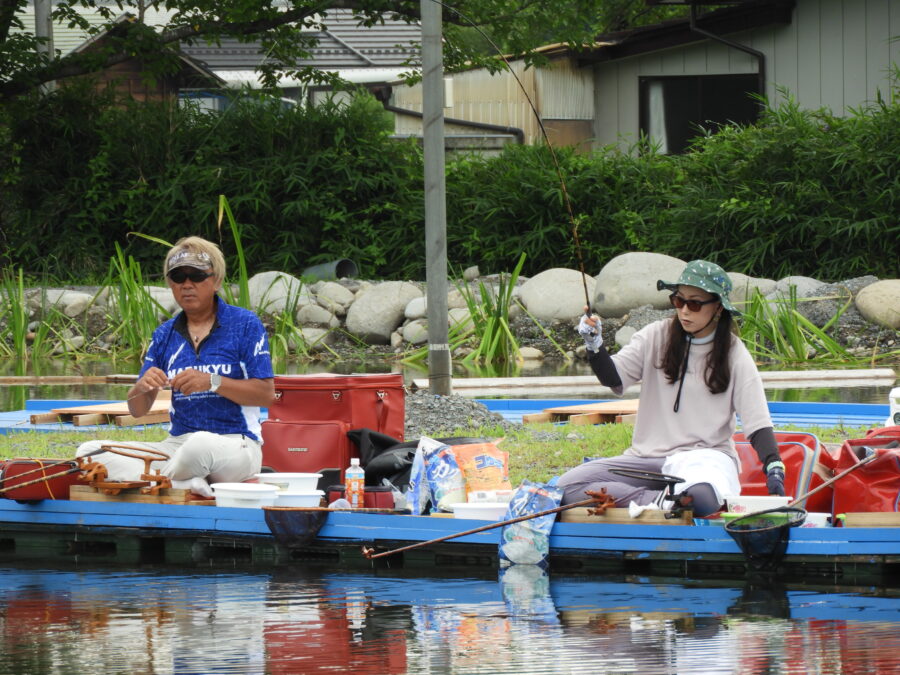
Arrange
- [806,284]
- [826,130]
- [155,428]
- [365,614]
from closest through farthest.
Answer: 1. [365,614]
2. [155,428]
3. [806,284]
4. [826,130]

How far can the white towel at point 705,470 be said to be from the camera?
611cm

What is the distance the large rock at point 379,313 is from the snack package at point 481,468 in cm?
1014

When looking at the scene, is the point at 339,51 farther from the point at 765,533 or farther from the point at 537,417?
the point at 765,533

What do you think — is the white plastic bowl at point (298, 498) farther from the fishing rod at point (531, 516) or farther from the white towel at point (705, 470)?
the white towel at point (705, 470)

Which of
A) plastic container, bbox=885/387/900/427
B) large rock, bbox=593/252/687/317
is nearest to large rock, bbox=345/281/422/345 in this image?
large rock, bbox=593/252/687/317

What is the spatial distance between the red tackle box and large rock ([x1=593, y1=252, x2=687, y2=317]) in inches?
380

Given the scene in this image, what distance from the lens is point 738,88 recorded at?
21438 mm

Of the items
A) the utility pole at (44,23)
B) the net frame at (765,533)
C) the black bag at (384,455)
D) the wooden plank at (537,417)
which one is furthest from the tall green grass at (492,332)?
the utility pole at (44,23)

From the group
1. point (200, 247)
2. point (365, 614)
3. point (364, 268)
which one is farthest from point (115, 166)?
point (365, 614)

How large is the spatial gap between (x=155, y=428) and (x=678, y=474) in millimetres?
4664

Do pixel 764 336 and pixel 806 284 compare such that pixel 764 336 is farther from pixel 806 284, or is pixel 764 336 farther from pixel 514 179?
pixel 514 179

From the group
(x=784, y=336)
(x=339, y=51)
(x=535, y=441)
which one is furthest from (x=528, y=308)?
(x=339, y=51)

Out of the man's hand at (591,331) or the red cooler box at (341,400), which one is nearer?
the man's hand at (591,331)

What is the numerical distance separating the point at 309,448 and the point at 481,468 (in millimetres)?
956
